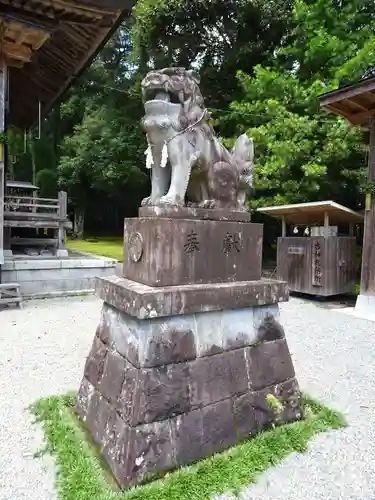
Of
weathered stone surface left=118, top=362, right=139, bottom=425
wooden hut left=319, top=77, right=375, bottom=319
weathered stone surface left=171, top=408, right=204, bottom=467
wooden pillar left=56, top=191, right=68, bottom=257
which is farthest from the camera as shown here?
wooden pillar left=56, top=191, right=68, bottom=257

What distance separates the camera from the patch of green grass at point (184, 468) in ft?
7.07

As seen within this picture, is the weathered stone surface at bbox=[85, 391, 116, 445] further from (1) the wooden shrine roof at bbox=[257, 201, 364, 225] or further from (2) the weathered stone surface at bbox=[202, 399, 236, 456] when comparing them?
(1) the wooden shrine roof at bbox=[257, 201, 364, 225]

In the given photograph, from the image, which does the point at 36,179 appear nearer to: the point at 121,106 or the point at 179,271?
the point at 121,106

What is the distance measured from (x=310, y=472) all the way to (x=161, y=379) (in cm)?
118

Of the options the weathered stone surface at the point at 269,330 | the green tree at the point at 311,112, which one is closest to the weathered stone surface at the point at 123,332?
the weathered stone surface at the point at 269,330

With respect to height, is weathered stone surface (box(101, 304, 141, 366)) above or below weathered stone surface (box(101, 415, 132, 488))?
above

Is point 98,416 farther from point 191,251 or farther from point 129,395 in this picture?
point 191,251

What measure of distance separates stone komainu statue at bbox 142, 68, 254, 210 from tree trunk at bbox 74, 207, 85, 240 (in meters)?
16.7

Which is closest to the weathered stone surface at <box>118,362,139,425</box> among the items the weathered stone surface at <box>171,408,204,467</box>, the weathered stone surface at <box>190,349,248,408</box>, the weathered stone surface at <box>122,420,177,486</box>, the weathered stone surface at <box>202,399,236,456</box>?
the weathered stone surface at <box>122,420,177,486</box>

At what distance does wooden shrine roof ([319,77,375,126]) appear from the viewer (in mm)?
6191

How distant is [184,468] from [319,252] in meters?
6.67

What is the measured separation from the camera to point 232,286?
2721 mm

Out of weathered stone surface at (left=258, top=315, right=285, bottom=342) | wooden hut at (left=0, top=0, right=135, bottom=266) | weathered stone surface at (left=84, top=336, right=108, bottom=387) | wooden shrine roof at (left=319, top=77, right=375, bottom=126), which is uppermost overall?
wooden hut at (left=0, top=0, right=135, bottom=266)

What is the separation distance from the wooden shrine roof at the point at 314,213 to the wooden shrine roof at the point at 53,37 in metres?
5.02
